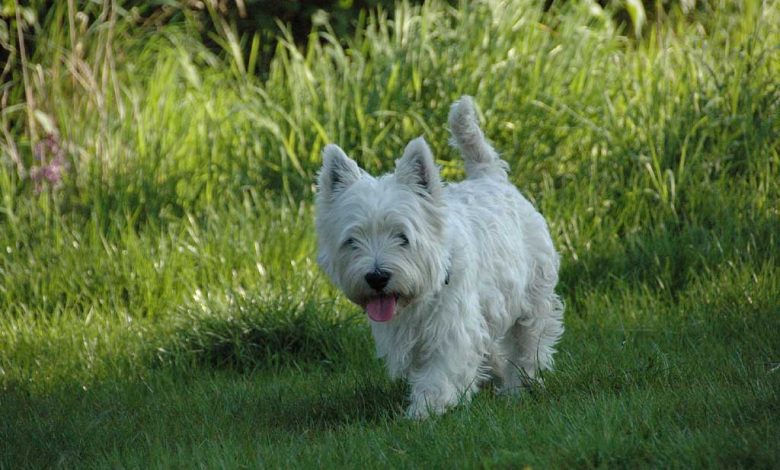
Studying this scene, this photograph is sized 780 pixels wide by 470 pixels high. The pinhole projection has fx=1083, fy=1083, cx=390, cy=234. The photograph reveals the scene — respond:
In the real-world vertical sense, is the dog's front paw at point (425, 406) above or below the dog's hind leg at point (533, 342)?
above

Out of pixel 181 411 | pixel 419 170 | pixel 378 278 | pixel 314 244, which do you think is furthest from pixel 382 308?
pixel 314 244

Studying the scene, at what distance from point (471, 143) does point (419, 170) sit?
0.97 meters

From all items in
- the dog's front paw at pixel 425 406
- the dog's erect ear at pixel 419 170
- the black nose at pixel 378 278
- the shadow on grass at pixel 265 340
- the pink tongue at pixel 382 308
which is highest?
the dog's erect ear at pixel 419 170

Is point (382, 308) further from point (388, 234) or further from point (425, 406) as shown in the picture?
point (425, 406)

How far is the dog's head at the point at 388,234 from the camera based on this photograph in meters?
4.78

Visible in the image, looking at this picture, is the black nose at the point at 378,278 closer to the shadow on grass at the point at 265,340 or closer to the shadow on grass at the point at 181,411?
the shadow on grass at the point at 181,411

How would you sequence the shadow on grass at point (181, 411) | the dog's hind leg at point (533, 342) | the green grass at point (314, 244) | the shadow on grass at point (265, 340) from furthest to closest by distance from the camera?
the shadow on grass at point (265, 340), the dog's hind leg at point (533, 342), the shadow on grass at point (181, 411), the green grass at point (314, 244)

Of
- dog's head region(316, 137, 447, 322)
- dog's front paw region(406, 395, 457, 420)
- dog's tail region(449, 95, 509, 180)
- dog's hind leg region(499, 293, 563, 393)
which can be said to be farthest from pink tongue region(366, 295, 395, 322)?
dog's tail region(449, 95, 509, 180)

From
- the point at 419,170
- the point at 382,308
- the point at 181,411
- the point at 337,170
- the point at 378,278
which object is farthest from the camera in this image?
the point at 181,411

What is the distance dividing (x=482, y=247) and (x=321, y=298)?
163cm

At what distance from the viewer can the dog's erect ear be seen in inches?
193

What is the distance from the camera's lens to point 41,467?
182 inches

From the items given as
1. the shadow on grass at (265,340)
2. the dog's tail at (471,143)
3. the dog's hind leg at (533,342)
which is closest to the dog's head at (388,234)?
the dog's tail at (471,143)

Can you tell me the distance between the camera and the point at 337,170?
5078mm
